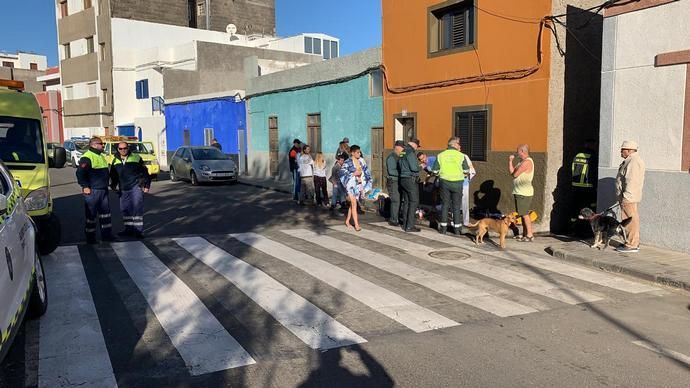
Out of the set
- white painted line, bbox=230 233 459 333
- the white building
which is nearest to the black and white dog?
white painted line, bbox=230 233 459 333

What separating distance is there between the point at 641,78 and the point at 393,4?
7.72 meters

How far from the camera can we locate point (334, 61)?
738 inches

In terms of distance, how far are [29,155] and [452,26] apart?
949 centimetres

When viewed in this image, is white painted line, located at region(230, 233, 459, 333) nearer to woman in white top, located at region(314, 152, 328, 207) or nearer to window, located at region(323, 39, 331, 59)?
woman in white top, located at region(314, 152, 328, 207)

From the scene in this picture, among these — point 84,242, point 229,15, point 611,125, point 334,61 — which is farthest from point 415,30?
point 229,15

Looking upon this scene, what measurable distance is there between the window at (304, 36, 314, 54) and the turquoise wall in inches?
876

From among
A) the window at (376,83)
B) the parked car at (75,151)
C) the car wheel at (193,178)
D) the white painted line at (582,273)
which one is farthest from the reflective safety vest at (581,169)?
the parked car at (75,151)

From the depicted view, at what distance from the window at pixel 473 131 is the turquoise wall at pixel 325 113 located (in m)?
3.81

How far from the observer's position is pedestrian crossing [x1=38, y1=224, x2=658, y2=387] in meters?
4.67

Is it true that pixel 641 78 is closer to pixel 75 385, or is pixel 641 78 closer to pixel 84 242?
pixel 75 385

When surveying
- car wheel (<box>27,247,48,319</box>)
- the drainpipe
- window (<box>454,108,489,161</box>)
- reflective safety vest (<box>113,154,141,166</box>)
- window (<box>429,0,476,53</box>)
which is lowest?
car wheel (<box>27,247,48,319</box>)

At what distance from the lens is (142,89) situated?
129ft

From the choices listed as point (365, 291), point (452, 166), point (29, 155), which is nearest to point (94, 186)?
point (29, 155)

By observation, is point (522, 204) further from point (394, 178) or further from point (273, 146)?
point (273, 146)
